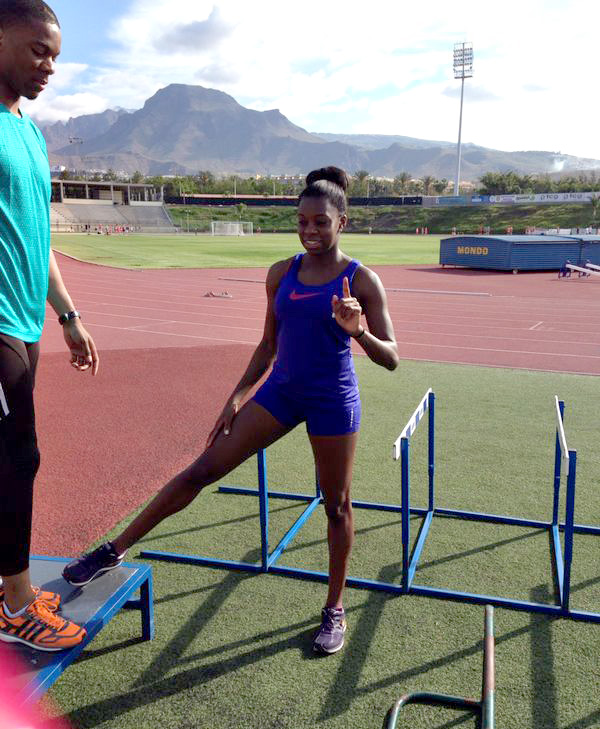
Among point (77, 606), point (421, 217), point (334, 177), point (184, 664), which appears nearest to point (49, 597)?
point (77, 606)

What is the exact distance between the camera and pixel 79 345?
2.71 m

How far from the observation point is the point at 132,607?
314 centimetres

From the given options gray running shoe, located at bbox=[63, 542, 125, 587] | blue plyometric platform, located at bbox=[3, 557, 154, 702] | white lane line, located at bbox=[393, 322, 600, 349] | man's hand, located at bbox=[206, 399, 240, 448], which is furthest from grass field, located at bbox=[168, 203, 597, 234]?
gray running shoe, located at bbox=[63, 542, 125, 587]

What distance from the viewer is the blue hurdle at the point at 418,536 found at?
3.26 m

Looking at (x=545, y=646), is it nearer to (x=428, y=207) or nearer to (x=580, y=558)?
(x=580, y=558)

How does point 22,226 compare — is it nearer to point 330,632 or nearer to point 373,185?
point 330,632

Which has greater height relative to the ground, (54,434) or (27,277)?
(27,277)

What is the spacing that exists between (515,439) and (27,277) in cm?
503

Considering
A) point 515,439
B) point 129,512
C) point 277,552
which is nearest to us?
→ point 277,552

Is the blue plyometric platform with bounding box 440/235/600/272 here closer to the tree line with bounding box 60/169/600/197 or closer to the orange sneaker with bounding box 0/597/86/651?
the orange sneaker with bounding box 0/597/86/651

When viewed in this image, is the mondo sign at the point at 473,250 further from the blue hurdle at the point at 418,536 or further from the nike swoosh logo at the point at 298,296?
the nike swoosh logo at the point at 298,296

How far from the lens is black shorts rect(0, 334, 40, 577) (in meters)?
2.18

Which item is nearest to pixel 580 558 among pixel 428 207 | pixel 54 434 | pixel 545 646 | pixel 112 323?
pixel 545 646

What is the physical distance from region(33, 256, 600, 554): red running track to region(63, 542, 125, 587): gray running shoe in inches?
52.1
